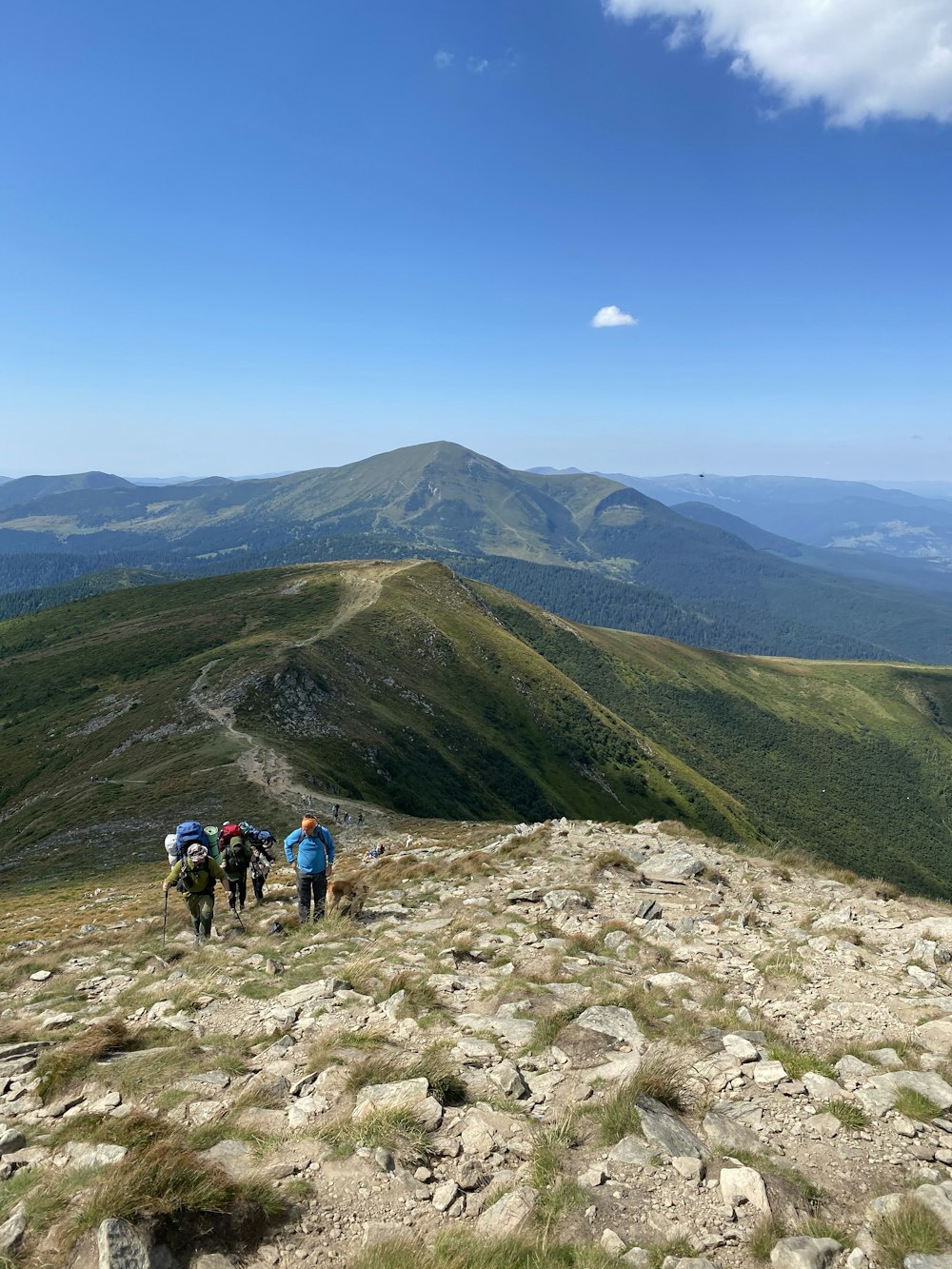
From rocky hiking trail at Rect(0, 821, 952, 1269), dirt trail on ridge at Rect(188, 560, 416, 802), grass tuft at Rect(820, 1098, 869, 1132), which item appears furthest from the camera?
dirt trail on ridge at Rect(188, 560, 416, 802)

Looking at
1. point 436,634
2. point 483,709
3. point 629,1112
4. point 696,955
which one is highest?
point 629,1112

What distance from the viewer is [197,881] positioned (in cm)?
1544

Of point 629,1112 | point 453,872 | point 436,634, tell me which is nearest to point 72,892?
point 453,872

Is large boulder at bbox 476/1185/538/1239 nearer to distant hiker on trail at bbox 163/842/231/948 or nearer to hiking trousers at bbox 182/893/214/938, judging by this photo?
distant hiker on trail at bbox 163/842/231/948

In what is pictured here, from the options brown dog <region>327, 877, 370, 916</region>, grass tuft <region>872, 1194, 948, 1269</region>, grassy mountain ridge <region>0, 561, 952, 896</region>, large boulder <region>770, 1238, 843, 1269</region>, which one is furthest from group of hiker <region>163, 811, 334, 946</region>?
grassy mountain ridge <region>0, 561, 952, 896</region>

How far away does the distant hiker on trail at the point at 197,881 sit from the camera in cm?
1535

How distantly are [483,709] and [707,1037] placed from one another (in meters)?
85.2

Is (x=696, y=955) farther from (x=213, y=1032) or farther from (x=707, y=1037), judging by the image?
(x=213, y=1032)

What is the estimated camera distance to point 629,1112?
7148mm

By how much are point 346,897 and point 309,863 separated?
1.92 meters

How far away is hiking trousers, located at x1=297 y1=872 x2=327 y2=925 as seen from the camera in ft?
54.9

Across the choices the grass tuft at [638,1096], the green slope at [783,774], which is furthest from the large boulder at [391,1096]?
the green slope at [783,774]

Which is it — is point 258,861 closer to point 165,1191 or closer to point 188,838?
point 188,838

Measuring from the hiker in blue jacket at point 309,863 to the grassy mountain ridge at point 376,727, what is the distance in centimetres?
2110
